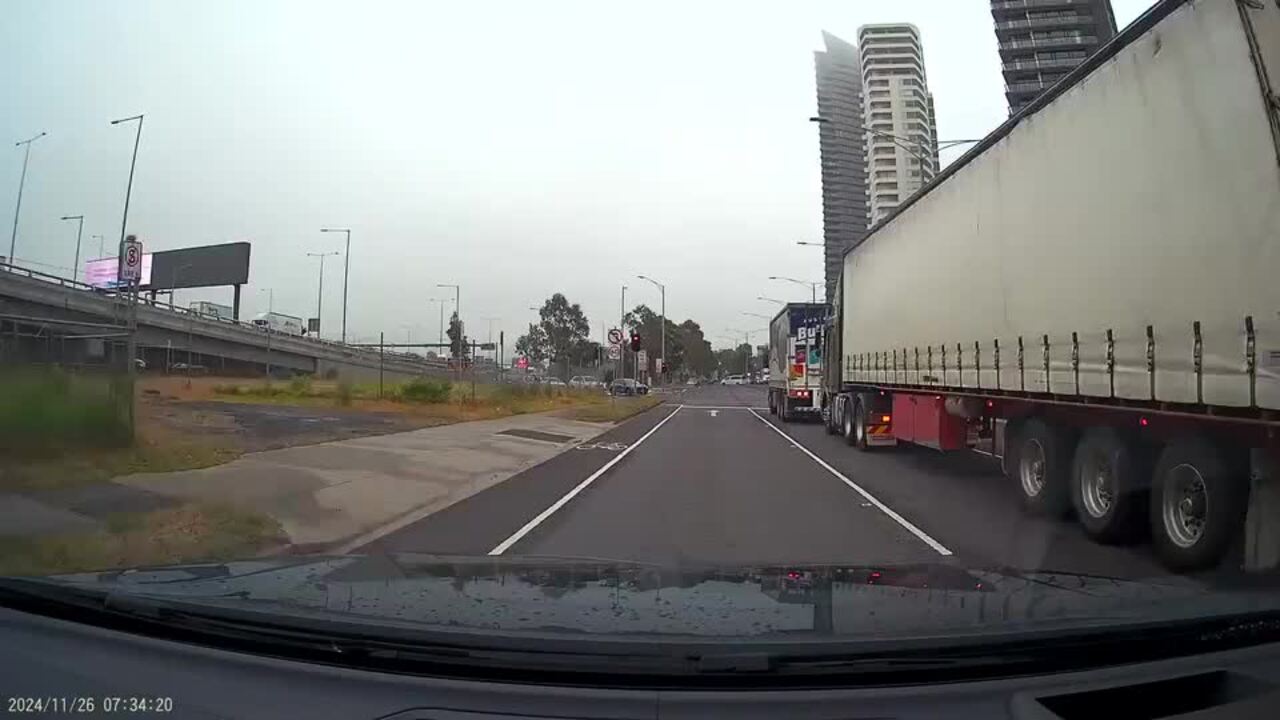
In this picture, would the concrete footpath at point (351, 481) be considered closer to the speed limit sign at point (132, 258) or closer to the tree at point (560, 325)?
the speed limit sign at point (132, 258)

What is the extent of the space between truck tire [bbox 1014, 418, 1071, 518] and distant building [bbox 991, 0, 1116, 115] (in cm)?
3269

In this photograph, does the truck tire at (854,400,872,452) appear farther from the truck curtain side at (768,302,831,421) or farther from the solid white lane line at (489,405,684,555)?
the truck curtain side at (768,302,831,421)

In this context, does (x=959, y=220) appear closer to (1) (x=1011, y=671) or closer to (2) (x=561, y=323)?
(1) (x=1011, y=671)

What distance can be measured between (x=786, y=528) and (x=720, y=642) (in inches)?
267

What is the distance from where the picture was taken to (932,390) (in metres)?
13.5

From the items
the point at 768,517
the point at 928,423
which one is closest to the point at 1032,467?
the point at 768,517

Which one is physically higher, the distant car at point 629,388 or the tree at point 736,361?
the tree at point 736,361

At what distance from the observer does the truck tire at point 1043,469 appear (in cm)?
913

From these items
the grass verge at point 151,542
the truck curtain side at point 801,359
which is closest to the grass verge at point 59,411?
the grass verge at point 151,542

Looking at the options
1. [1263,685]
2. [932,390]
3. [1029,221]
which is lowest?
[1263,685]

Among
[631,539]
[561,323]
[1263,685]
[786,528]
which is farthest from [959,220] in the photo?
[561,323]

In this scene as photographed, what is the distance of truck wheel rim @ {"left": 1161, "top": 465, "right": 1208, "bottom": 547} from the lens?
6.72m

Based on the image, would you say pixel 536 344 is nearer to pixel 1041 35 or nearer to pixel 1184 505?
pixel 1041 35

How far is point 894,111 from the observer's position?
99.6 ft
